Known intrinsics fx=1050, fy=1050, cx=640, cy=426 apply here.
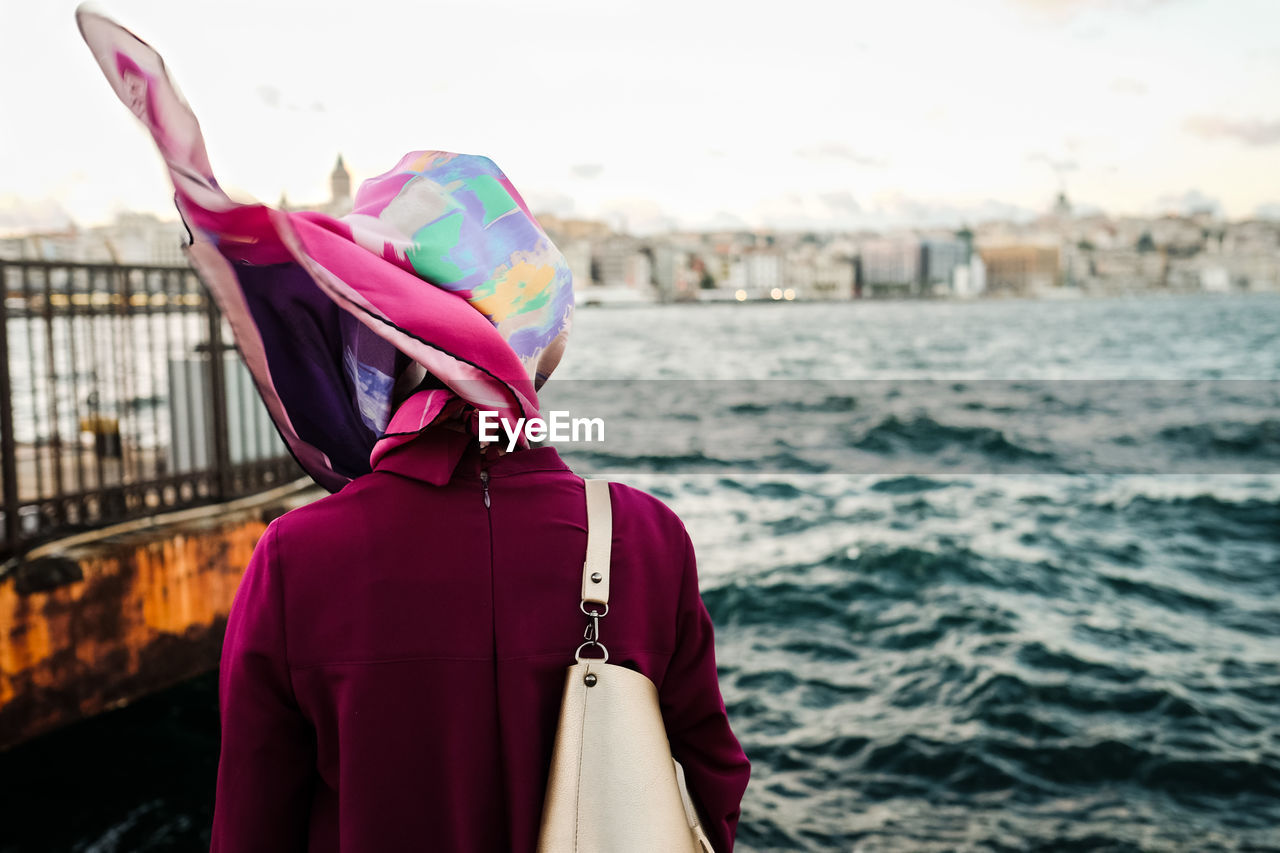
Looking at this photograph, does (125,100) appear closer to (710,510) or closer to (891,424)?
(710,510)

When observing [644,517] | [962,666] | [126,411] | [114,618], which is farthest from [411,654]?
[962,666]

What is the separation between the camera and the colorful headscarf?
1559mm

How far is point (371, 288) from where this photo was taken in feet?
5.28

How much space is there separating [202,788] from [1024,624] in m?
7.83

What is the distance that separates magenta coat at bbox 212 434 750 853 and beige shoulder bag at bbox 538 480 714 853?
5 centimetres

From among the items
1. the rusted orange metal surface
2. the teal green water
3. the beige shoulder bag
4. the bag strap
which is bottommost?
the teal green water

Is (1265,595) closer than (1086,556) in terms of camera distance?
Yes

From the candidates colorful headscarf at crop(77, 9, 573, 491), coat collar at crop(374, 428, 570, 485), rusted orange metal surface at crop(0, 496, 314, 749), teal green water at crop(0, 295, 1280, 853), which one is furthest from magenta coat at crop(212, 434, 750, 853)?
rusted orange metal surface at crop(0, 496, 314, 749)

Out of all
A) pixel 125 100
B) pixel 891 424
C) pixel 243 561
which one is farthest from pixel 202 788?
pixel 891 424

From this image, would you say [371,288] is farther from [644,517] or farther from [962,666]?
[962,666]

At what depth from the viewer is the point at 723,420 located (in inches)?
1220

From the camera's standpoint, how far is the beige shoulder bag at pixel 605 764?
1653 mm

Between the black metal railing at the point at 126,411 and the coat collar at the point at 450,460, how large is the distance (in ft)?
18.0

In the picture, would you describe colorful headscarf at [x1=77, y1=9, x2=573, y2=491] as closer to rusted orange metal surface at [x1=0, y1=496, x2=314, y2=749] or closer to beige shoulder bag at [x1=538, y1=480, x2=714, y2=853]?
beige shoulder bag at [x1=538, y1=480, x2=714, y2=853]
